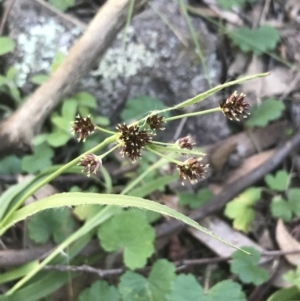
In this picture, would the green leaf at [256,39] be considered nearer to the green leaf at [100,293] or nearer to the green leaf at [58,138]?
the green leaf at [58,138]

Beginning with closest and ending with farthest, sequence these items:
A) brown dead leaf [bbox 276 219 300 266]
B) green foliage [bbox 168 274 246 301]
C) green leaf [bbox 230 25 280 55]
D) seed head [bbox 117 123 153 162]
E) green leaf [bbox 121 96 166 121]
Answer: seed head [bbox 117 123 153 162] → green foliage [bbox 168 274 246 301] → brown dead leaf [bbox 276 219 300 266] → green leaf [bbox 121 96 166 121] → green leaf [bbox 230 25 280 55]

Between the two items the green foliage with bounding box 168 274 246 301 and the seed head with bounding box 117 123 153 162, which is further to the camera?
the green foliage with bounding box 168 274 246 301

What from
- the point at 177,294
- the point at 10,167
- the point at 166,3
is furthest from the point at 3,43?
the point at 177,294

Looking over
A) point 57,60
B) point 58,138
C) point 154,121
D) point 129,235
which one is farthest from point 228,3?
point 154,121

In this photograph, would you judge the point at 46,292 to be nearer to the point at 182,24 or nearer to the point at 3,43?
the point at 3,43

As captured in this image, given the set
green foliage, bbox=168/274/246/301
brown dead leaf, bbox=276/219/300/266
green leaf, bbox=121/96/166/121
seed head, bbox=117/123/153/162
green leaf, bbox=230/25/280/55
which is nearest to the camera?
seed head, bbox=117/123/153/162

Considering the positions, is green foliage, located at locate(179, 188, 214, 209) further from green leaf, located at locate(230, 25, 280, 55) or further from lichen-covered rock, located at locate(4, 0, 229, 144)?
green leaf, located at locate(230, 25, 280, 55)

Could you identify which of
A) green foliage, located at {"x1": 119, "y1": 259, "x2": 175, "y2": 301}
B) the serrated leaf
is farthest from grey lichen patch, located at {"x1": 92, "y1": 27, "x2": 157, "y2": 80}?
green foliage, located at {"x1": 119, "y1": 259, "x2": 175, "y2": 301}

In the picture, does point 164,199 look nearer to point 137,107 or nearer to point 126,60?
point 137,107
